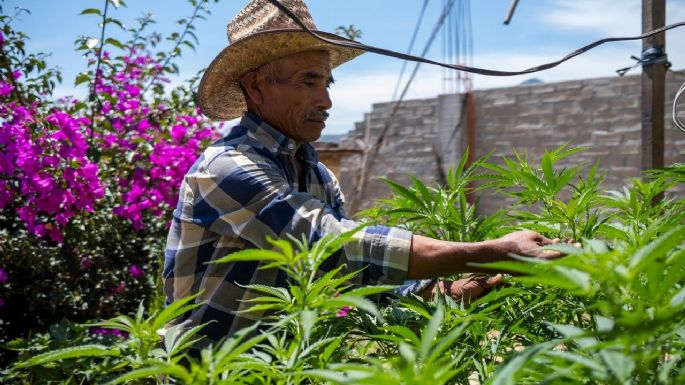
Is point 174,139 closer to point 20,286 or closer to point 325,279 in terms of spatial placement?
point 20,286

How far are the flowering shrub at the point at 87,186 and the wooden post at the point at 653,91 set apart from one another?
100 inches

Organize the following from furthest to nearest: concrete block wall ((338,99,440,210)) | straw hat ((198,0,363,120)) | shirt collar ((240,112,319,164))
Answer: concrete block wall ((338,99,440,210))
straw hat ((198,0,363,120))
shirt collar ((240,112,319,164))

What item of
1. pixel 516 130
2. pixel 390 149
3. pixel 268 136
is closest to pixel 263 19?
pixel 268 136

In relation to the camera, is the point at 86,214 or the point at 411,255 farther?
the point at 86,214

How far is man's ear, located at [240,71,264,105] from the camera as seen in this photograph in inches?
85.8

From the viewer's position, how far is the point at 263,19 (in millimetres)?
2213

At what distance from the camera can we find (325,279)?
37.6 inches

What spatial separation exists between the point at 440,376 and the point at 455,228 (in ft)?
2.90

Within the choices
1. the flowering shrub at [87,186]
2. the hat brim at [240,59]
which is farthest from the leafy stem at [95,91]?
the hat brim at [240,59]

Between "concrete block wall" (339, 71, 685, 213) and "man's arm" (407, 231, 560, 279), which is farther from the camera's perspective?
"concrete block wall" (339, 71, 685, 213)

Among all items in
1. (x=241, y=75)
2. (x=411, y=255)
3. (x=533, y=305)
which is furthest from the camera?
(x=241, y=75)

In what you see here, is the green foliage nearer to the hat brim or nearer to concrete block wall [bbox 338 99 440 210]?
the hat brim

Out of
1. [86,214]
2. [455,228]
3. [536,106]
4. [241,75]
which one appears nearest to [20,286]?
[86,214]

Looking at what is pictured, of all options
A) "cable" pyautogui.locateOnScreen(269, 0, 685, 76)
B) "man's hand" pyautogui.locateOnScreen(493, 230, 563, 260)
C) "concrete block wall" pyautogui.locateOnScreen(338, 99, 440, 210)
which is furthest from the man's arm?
"concrete block wall" pyautogui.locateOnScreen(338, 99, 440, 210)
